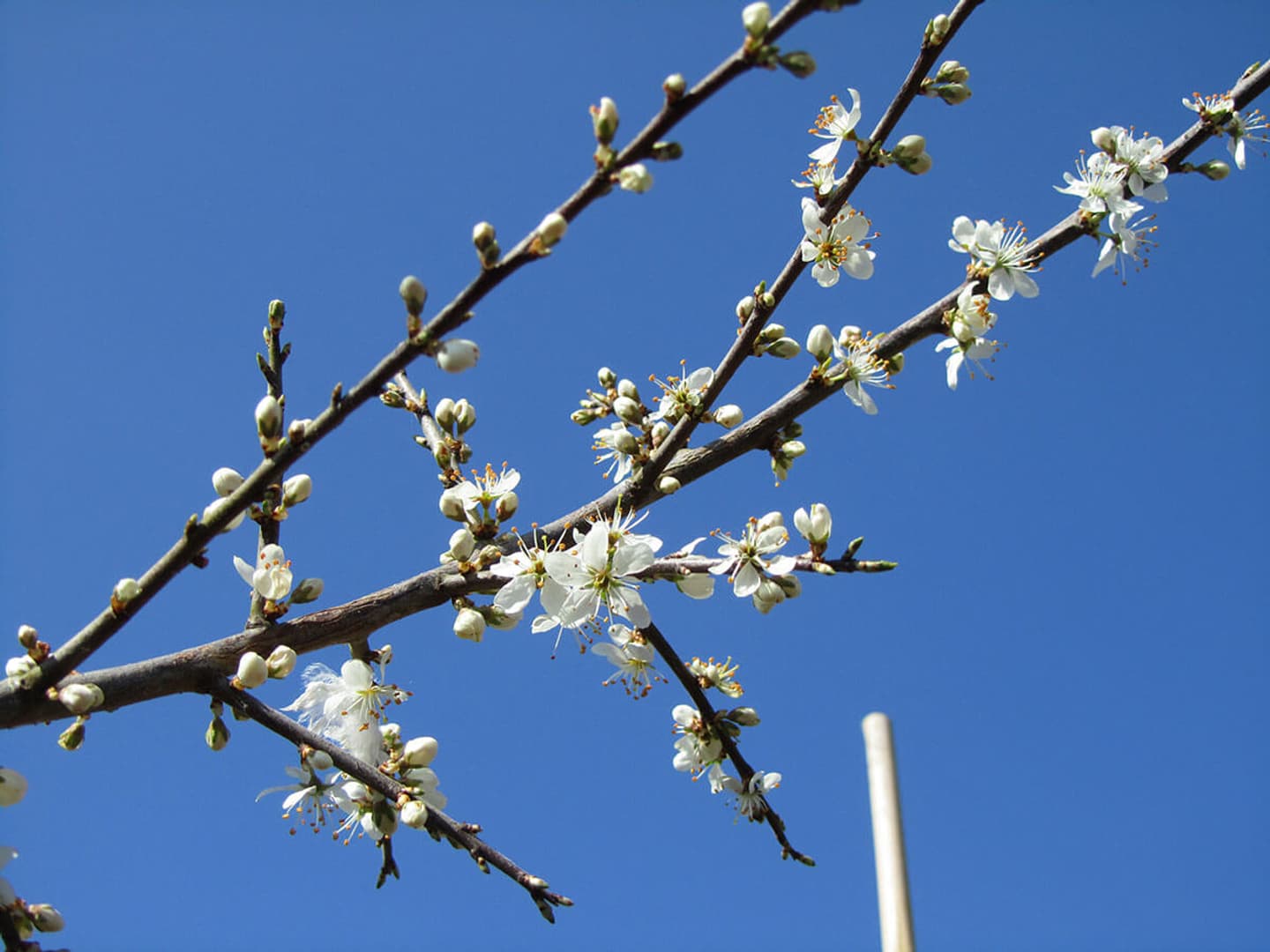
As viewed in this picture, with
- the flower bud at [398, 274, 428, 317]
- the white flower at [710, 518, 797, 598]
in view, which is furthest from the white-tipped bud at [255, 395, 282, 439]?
the white flower at [710, 518, 797, 598]

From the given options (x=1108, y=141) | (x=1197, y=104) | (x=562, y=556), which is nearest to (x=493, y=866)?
(x=562, y=556)

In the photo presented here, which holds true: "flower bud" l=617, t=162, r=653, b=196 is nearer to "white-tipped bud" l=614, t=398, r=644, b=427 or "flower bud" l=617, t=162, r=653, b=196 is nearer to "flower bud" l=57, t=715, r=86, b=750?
"white-tipped bud" l=614, t=398, r=644, b=427

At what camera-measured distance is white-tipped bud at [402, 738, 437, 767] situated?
227 cm

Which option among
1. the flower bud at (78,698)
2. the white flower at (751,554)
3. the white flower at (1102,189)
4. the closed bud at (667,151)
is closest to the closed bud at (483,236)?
the closed bud at (667,151)

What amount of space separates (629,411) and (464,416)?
0.47 meters

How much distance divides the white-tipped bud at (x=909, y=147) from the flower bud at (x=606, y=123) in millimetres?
1302

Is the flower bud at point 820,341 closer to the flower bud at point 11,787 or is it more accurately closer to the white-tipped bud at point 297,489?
the white-tipped bud at point 297,489

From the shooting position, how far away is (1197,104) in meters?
3.10

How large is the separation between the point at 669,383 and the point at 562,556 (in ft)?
3.19

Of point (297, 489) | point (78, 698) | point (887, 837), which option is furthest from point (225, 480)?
point (887, 837)

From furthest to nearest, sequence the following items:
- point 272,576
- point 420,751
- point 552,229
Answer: point 420,751 < point 272,576 < point 552,229

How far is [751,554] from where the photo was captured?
2.13 m

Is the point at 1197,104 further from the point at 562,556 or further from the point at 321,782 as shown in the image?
the point at 321,782

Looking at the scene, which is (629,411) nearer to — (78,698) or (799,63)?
(799,63)
